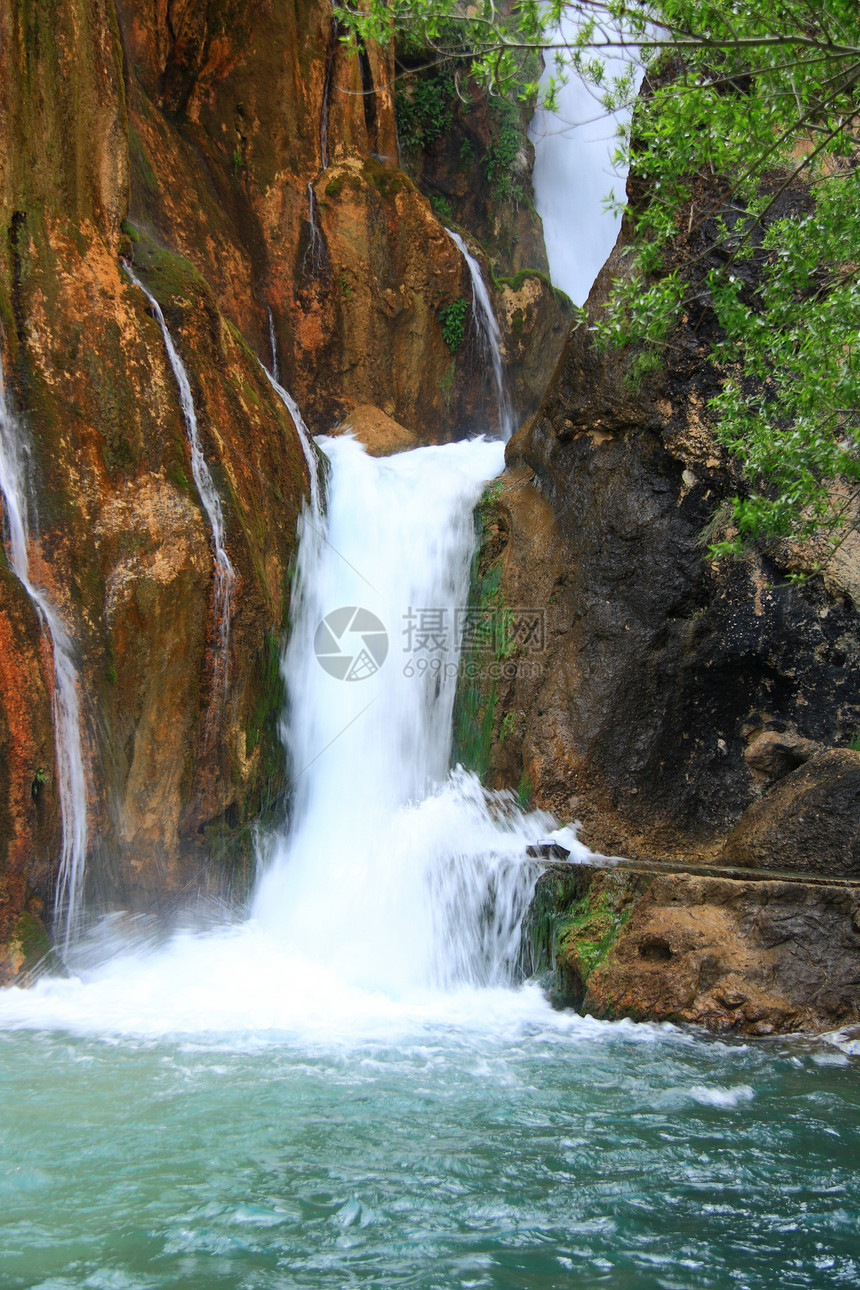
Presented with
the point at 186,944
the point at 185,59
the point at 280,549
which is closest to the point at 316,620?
the point at 280,549

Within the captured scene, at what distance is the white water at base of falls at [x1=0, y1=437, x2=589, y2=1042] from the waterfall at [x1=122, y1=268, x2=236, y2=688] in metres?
1.24

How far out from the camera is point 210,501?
7.27 metres

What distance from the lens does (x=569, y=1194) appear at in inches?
138

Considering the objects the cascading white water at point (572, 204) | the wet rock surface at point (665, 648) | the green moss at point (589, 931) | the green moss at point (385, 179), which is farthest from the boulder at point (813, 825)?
the cascading white water at point (572, 204)

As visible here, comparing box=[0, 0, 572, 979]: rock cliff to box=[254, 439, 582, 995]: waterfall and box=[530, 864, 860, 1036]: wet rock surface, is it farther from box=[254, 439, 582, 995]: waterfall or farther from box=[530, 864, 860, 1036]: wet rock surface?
box=[530, 864, 860, 1036]: wet rock surface

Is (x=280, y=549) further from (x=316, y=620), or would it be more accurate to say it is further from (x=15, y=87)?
(x=15, y=87)

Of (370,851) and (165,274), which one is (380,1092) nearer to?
(370,851)

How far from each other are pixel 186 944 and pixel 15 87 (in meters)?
6.67

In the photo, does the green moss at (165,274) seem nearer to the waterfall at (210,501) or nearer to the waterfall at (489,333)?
the waterfall at (210,501)

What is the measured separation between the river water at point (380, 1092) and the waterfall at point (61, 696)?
49cm

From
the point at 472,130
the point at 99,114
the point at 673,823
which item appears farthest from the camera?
the point at 472,130

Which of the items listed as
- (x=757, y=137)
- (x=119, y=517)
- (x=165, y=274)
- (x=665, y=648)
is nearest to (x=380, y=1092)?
(x=119, y=517)

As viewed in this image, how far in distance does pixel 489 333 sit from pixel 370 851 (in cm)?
938

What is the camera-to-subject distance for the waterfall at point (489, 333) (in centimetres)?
1386
